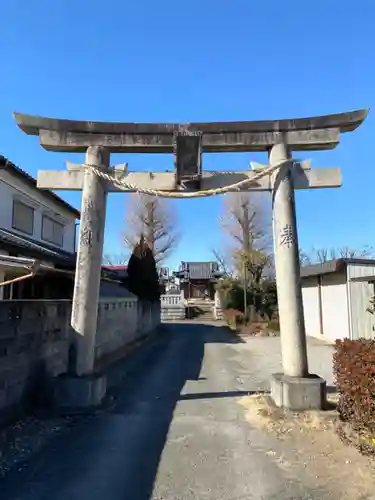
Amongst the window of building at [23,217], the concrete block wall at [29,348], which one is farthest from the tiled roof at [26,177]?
the concrete block wall at [29,348]

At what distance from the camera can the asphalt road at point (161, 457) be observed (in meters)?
3.84

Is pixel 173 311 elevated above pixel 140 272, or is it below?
below

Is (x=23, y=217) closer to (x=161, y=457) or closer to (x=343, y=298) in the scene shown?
(x=343, y=298)

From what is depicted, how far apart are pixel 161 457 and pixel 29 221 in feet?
46.6

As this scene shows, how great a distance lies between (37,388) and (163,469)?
3.17 meters

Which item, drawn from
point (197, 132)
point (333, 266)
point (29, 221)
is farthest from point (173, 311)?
point (197, 132)

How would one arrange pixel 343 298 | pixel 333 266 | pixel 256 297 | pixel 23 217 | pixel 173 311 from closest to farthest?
pixel 23 217
pixel 343 298
pixel 333 266
pixel 256 297
pixel 173 311

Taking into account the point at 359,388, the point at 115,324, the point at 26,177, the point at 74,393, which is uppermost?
the point at 26,177

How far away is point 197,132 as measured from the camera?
720 centimetres

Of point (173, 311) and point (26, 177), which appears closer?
point (26, 177)

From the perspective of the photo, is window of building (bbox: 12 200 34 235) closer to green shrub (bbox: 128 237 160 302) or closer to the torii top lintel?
green shrub (bbox: 128 237 160 302)

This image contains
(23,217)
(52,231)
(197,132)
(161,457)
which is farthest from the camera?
(52,231)

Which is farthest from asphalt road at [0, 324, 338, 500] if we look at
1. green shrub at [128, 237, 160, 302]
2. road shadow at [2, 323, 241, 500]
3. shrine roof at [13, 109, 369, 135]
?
green shrub at [128, 237, 160, 302]

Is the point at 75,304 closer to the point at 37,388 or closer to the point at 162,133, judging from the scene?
the point at 37,388
